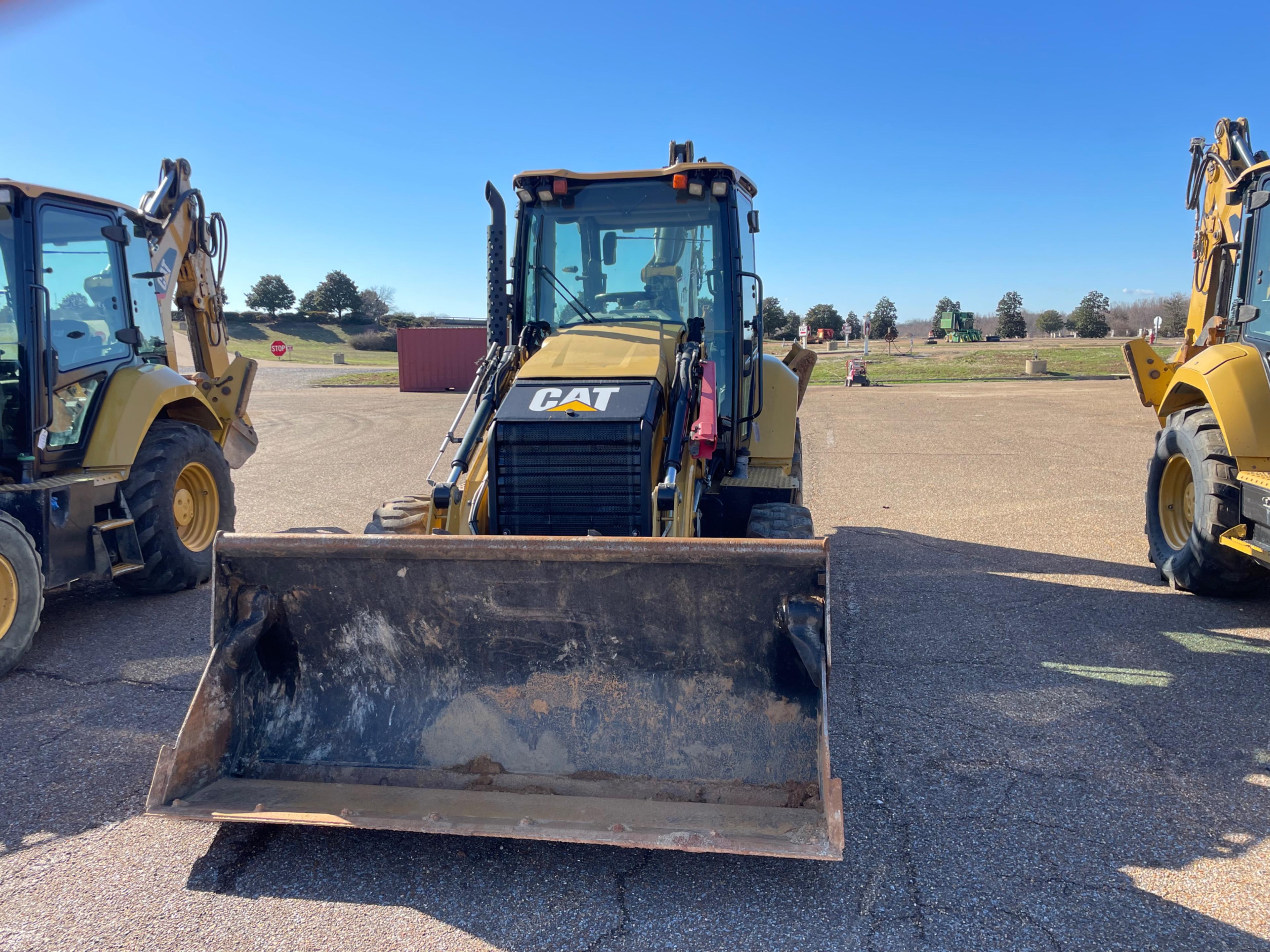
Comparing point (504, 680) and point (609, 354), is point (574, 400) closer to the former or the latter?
point (609, 354)

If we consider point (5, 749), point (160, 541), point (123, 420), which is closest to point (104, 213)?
point (123, 420)

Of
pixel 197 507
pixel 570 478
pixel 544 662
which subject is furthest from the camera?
pixel 197 507

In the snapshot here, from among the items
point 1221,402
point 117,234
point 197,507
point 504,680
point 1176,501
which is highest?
point 117,234

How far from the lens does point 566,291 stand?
5645 mm

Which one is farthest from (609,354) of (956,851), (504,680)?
(956,851)

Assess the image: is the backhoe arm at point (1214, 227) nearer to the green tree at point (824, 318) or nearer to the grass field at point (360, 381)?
the grass field at point (360, 381)

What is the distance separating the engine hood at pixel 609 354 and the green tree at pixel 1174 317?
47181mm

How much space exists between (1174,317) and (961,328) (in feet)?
49.9

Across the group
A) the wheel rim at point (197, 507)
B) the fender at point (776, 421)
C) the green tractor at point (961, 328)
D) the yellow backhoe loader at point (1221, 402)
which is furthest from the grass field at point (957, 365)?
the wheel rim at point (197, 507)

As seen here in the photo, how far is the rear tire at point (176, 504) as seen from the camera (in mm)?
6195

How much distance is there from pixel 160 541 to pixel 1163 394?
7741 millimetres

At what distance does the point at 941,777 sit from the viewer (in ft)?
12.2

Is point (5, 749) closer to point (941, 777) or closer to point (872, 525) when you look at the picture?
point (941, 777)

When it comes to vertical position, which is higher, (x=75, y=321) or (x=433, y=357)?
(x=433, y=357)
